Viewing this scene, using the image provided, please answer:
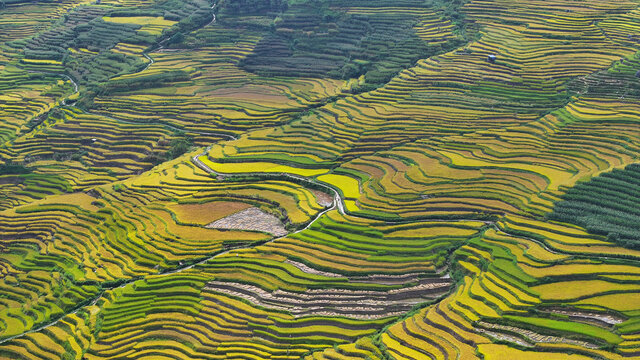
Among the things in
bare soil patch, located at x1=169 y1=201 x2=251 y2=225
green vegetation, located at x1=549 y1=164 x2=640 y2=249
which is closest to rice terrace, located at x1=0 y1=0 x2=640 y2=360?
green vegetation, located at x1=549 y1=164 x2=640 y2=249

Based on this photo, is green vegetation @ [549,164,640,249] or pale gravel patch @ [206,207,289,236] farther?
pale gravel patch @ [206,207,289,236]

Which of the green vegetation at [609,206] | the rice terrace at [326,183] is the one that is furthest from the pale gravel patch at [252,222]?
the green vegetation at [609,206]

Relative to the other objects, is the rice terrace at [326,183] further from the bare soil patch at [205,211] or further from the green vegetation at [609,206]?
the bare soil patch at [205,211]

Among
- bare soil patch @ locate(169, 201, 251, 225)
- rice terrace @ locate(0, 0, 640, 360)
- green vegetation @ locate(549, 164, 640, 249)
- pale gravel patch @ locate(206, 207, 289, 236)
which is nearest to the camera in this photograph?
rice terrace @ locate(0, 0, 640, 360)

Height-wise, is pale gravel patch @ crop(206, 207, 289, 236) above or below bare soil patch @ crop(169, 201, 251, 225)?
above

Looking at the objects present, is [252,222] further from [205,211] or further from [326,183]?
[326,183]

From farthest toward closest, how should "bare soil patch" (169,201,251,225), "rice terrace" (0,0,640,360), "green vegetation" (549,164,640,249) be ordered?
"bare soil patch" (169,201,251,225), "green vegetation" (549,164,640,249), "rice terrace" (0,0,640,360)

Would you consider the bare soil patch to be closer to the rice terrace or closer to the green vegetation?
the rice terrace
